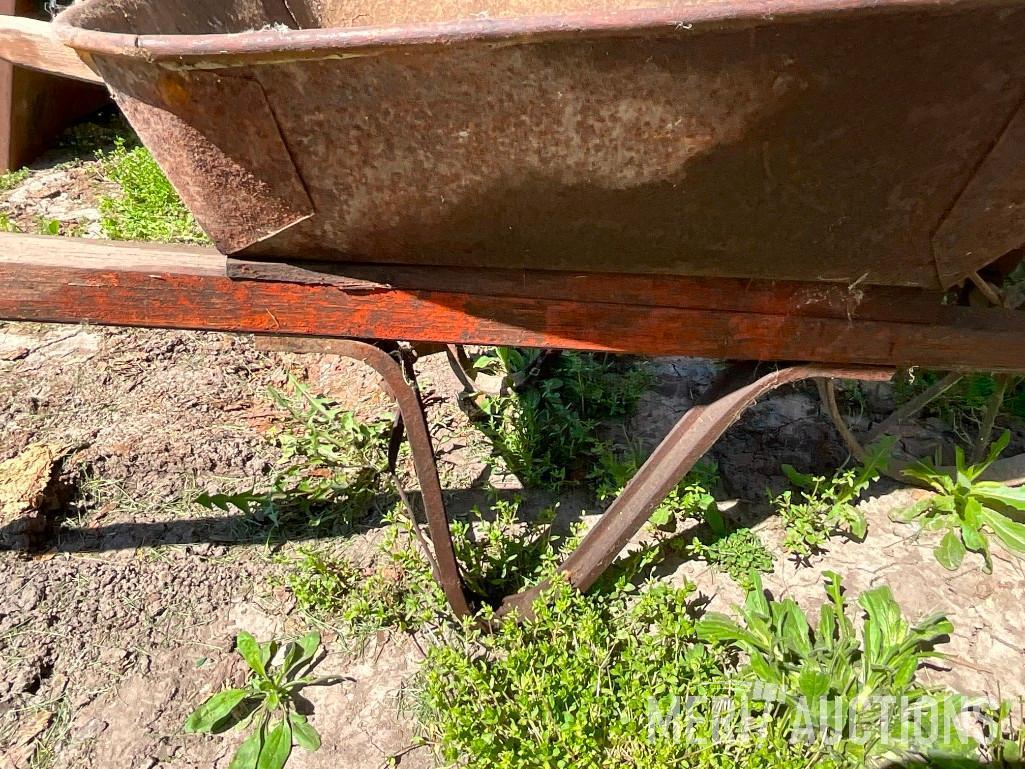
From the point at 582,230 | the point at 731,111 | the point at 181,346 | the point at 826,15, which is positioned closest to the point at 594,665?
the point at 582,230

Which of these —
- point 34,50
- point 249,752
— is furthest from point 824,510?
point 34,50

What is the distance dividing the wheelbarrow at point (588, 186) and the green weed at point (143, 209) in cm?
194

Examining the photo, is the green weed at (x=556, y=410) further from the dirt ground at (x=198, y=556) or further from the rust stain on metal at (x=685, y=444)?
the rust stain on metal at (x=685, y=444)

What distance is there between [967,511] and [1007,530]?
0.12 m

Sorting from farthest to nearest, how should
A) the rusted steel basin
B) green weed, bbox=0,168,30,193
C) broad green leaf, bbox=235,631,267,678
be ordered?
green weed, bbox=0,168,30,193, broad green leaf, bbox=235,631,267,678, the rusted steel basin

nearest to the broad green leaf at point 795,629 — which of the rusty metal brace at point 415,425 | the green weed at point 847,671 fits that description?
the green weed at point 847,671

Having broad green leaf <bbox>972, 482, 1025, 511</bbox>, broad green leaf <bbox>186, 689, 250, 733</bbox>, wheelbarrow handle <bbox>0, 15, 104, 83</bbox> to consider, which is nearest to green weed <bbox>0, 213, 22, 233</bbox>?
wheelbarrow handle <bbox>0, 15, 104, 83</bbox>

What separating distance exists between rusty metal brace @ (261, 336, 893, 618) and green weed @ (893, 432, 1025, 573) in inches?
36.9

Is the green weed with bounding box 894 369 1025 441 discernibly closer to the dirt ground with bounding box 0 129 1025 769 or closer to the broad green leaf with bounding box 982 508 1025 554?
the dirt ground with bounding box 0 129 1025 769

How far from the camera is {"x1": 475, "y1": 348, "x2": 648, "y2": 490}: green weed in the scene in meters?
2.37

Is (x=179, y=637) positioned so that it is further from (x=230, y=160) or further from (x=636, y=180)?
(x=636, y=180)

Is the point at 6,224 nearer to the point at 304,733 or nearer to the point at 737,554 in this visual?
the point at 304,733

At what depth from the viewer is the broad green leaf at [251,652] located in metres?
1.77

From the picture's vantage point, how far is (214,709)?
5.64ft
